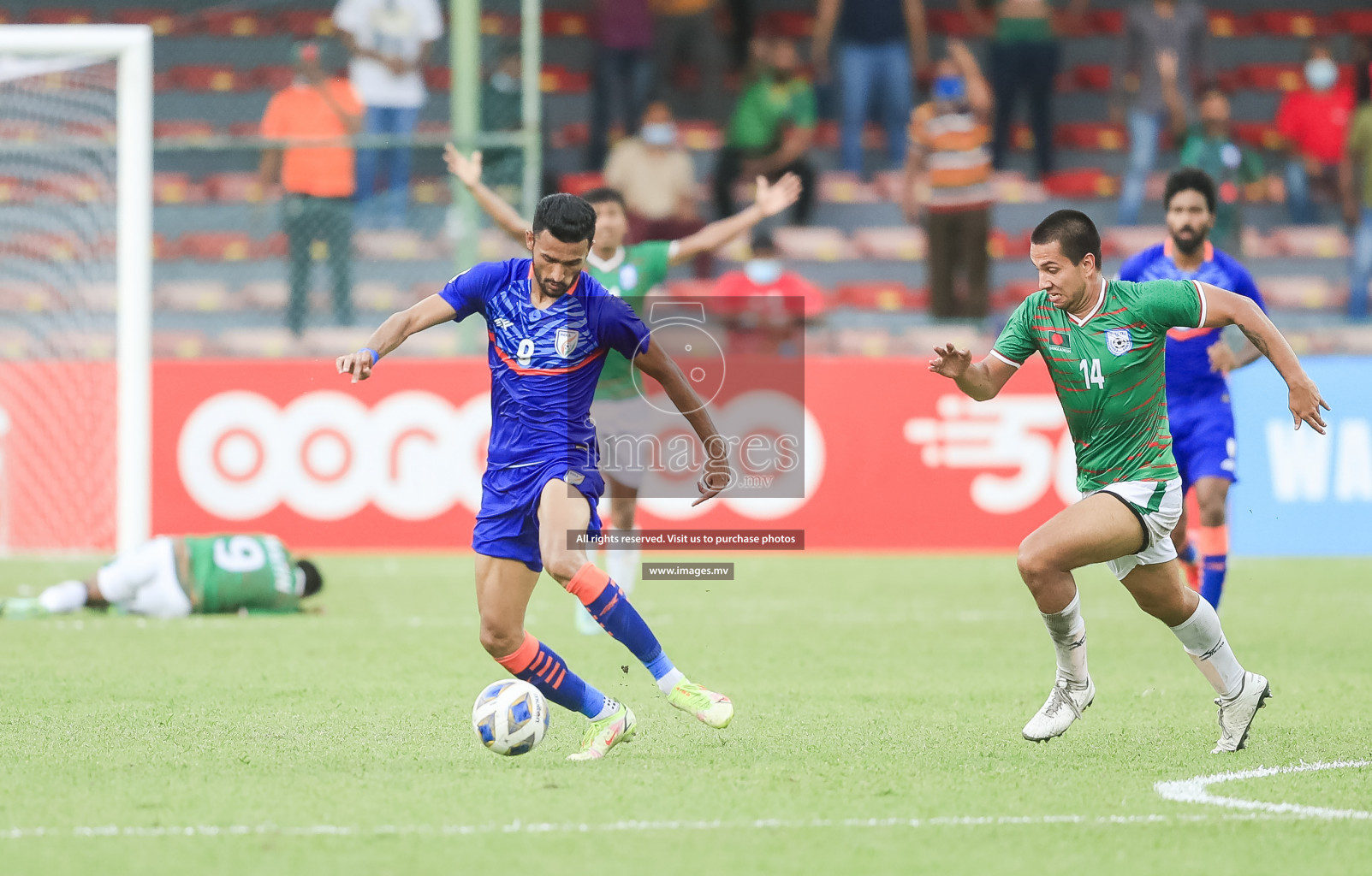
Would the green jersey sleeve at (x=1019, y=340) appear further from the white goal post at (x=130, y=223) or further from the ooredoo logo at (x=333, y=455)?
the ooredoo logo at (x=333, y=455)

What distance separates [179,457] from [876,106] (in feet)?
29.3

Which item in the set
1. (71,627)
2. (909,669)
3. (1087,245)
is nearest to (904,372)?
(909,669)

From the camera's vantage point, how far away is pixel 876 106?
62.3 feet

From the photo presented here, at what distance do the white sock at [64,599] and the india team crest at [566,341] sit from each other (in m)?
5.46

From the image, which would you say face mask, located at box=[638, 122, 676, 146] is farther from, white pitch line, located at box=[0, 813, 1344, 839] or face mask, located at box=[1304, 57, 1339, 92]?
white pitch line, located at box=[0, 813, 1344, 839]

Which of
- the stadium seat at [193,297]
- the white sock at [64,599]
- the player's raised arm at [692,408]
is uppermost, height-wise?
the stadium seat at [193,297]

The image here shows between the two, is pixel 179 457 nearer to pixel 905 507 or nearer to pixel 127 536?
pixel 127 536

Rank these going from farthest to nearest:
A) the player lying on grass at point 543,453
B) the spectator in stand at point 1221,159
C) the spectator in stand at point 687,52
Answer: the spectator in stand at point 687,52 < the spectator in stand at point 1221,159 < the player lying on grass at point 543,453

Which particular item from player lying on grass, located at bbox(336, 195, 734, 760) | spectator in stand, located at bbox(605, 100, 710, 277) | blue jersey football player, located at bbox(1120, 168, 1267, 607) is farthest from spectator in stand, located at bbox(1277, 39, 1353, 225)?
player lying on grass, located at bbox(336, 195, 734, 760)

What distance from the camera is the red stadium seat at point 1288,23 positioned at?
20812 mm

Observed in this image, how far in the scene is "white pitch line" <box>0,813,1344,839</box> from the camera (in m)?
5.00

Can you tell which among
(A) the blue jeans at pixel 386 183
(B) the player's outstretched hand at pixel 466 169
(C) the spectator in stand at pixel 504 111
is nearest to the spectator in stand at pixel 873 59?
(C) the spectator in stand at pixel 504 111

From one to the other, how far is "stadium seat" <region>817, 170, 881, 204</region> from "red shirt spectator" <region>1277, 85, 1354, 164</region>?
14.9 feet

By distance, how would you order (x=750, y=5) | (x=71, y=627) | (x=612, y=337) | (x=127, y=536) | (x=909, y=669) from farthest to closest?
(x=750, y=5)
(x=127, y=536)
(x=71, y=627)
(x=909, y=669)
(x=612, y=337)
